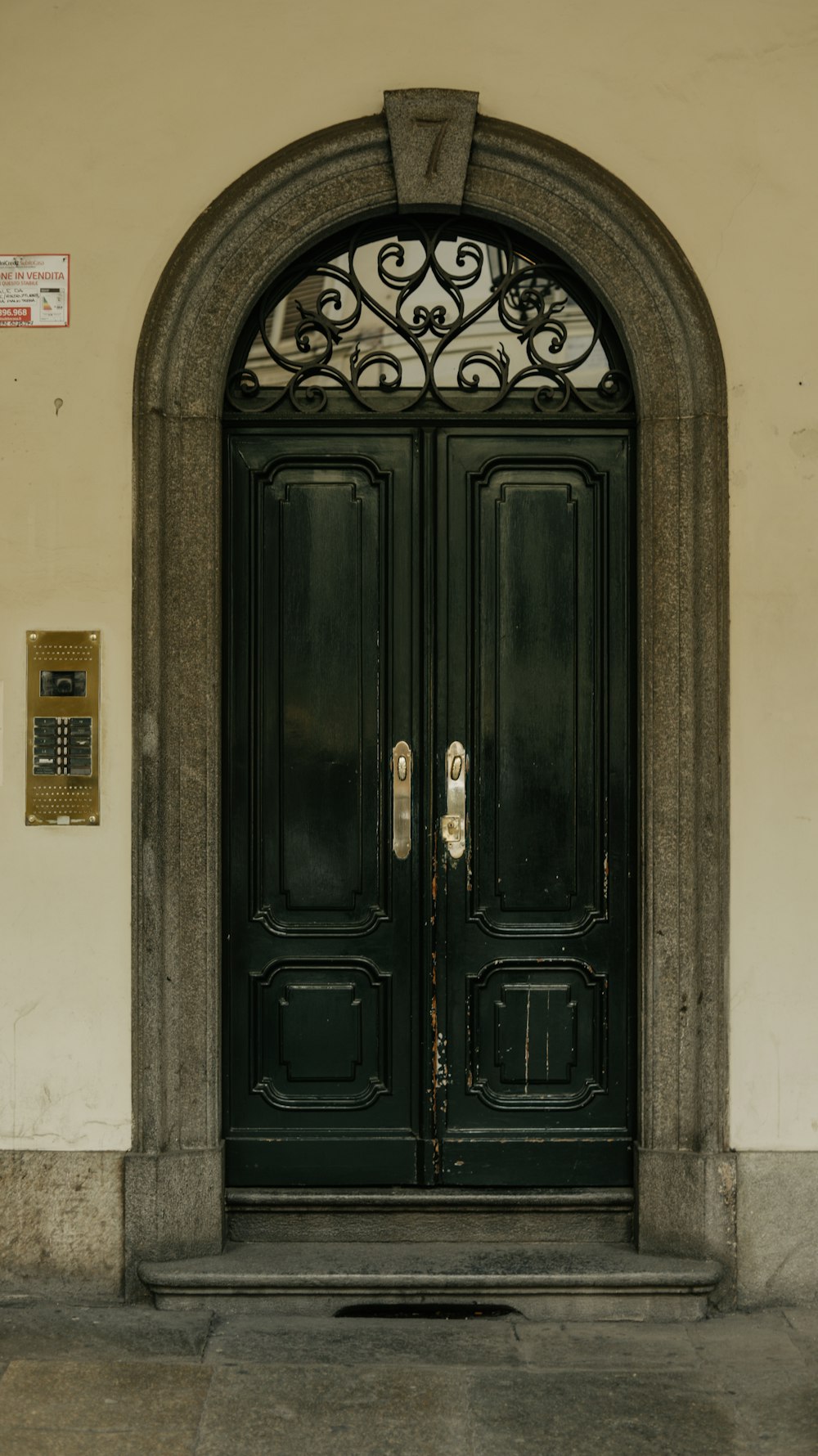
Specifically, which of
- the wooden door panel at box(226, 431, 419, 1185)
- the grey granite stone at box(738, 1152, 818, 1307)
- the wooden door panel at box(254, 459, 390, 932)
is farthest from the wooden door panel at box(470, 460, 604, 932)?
the grey granite stone at box(738, 1152, 818, 1307)

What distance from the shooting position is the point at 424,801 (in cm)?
522

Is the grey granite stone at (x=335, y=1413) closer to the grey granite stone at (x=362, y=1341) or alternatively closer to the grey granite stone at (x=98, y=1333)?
the grey granite stone at (x=362, y=1341)

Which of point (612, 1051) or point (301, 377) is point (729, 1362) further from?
point (301, 377)

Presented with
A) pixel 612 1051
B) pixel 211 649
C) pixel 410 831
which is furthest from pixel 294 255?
pixel 612 1051

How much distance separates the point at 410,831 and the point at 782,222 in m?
2.47

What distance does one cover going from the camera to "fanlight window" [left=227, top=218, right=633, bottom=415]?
17.0 feet

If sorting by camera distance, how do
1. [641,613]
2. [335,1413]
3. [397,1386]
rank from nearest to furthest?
[335,1413], [397,1386], [641,613]

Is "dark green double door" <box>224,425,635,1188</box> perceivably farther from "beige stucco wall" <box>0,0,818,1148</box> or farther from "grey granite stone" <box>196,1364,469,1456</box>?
"grey granite stone" <box>196,1364,469,1456</box>

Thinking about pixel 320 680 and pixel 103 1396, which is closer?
pixel 103 1396

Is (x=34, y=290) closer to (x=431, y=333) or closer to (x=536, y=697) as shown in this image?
(x=431, y=333)

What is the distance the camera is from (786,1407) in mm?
4238

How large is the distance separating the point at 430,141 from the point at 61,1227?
12.8 feet

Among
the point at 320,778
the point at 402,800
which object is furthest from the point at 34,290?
the point at 402,800

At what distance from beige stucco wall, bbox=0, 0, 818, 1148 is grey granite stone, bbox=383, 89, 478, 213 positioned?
10 cm
